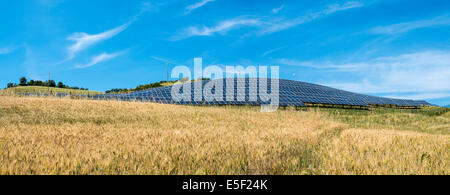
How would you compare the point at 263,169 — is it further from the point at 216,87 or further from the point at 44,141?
the point at 216,87

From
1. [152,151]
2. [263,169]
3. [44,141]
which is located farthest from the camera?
[44,141]

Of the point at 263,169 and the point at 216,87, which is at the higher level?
the point at 216,87

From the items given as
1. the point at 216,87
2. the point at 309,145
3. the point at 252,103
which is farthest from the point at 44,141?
the point at 216,87
